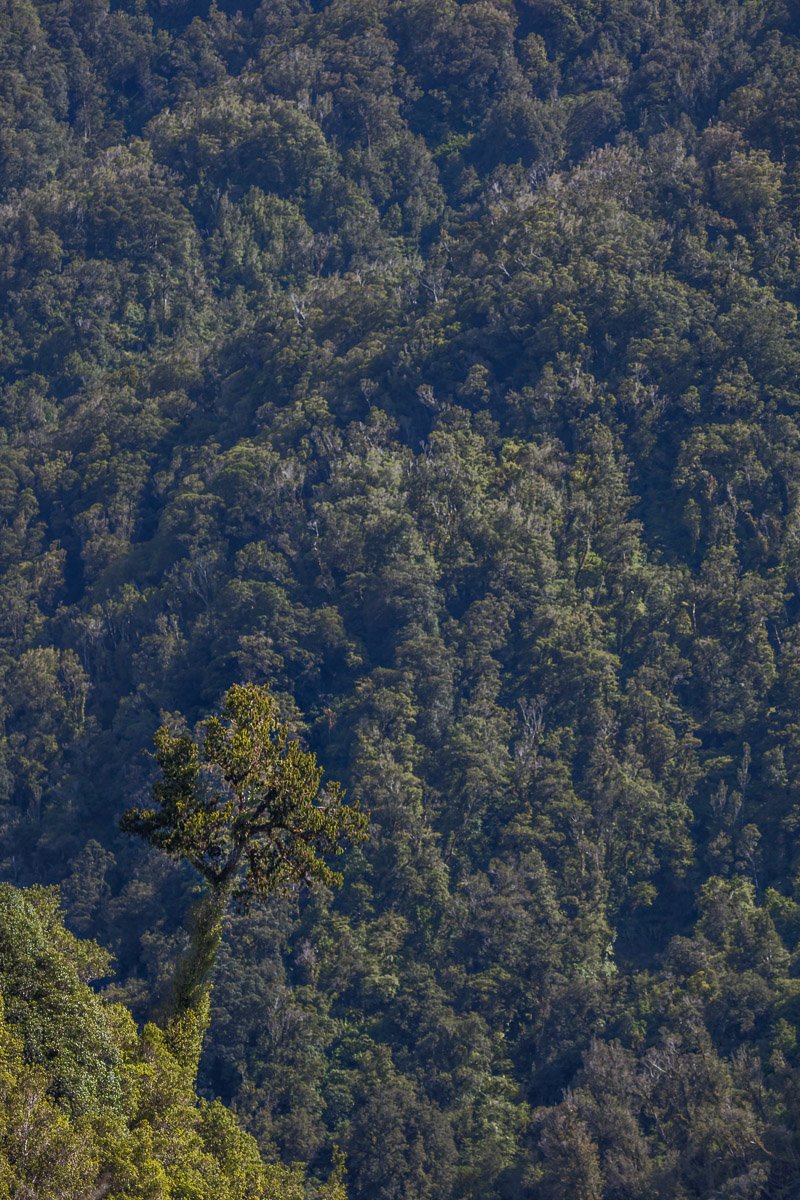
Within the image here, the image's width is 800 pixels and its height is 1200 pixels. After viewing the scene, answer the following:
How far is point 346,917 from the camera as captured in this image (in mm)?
72562

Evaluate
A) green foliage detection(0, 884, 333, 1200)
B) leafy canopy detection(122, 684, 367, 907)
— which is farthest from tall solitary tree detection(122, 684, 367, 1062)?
green foliage detection(0, 884, 333, 1200)

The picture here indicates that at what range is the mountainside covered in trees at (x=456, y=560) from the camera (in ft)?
216

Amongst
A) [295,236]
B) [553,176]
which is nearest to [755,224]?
[553,176]

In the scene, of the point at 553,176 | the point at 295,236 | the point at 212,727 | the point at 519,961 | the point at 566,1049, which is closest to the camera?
the point at 212,727

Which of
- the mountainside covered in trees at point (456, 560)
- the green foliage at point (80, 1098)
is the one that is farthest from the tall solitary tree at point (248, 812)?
the mountainside covered in trees at point (456, 560)

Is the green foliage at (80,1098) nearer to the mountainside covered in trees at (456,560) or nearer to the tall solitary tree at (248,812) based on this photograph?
the mountainside covered in trees at (456,560)

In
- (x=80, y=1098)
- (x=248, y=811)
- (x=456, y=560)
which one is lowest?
(x=456, y=560)

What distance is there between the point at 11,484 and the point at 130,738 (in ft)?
86.0

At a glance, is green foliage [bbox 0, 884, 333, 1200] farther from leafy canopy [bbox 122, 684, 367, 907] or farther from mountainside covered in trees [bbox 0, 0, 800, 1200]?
leafy canopy [bbox 122, 684, 367, 907]

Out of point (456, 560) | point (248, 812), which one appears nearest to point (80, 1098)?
point (248, 812)

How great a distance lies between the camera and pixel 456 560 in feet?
281

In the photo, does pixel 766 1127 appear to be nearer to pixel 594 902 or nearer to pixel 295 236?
pixel 594 902

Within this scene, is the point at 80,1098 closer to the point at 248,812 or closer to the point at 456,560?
the point at 248,812

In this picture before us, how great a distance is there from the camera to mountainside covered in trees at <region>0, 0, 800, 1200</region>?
65.8m
